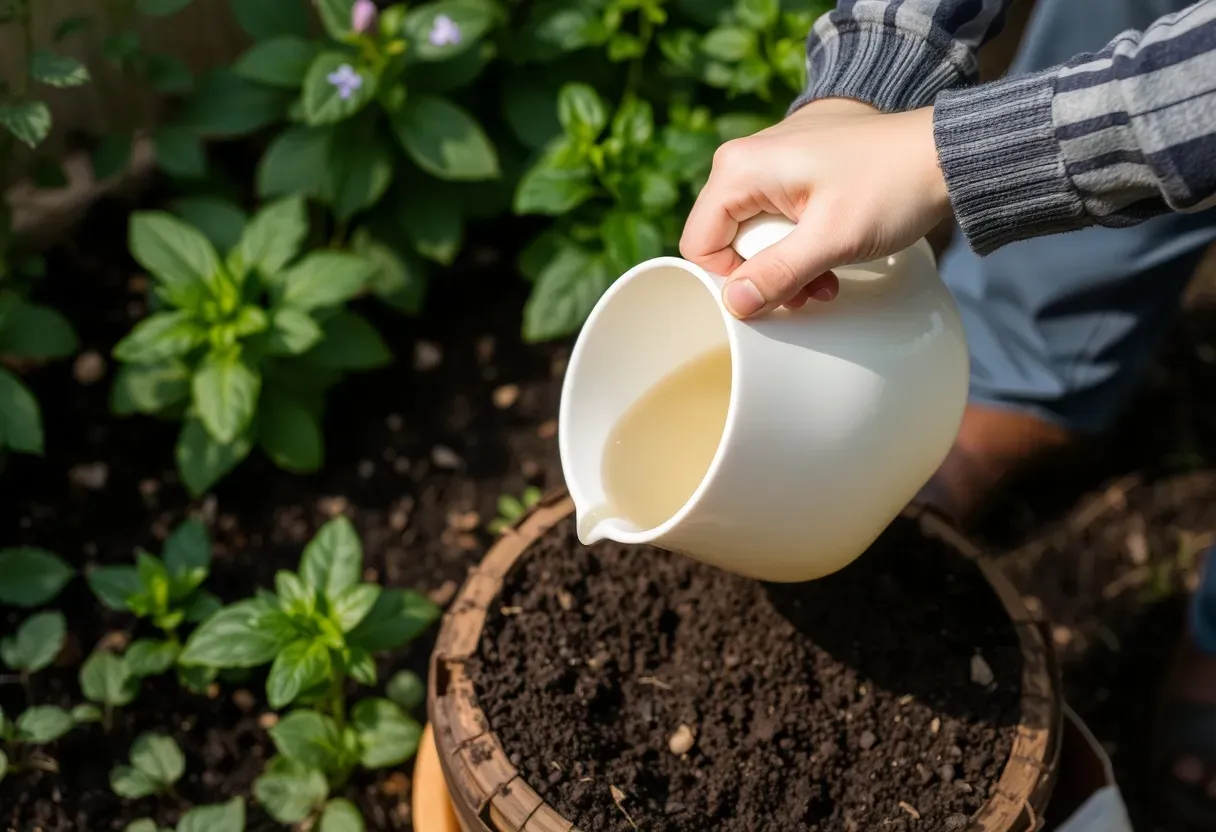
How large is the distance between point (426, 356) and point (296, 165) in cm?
39

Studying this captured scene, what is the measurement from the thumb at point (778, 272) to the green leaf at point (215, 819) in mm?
860

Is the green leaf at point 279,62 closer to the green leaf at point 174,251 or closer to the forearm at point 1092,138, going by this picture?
the green leaf at point 174,251

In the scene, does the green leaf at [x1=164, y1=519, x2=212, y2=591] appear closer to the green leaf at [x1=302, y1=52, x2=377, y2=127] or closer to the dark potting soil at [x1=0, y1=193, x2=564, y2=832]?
the dark potting soil at [x1=0, y1=193, x2=564, y2=832]

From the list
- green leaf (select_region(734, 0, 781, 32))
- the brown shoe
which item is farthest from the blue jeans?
green leaf (select_region(734, 0, 781, 32))

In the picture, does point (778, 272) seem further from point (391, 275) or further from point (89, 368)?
point (89, 368)

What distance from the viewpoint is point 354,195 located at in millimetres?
1689

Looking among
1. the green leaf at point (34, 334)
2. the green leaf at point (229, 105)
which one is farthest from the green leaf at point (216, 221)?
the green leaf at point (34, 334)

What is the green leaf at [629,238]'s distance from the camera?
62.1 inches

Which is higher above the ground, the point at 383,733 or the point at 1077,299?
the point at 1077,299

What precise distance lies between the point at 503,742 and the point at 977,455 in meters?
0.96

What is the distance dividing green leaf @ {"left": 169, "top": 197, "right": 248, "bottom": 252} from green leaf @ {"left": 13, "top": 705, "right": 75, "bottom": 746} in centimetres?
68

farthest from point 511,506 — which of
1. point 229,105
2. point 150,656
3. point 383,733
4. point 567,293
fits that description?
point 229,105

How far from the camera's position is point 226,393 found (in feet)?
4.87

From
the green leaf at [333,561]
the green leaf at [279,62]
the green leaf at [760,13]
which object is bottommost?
the green leaf at [333,561]
